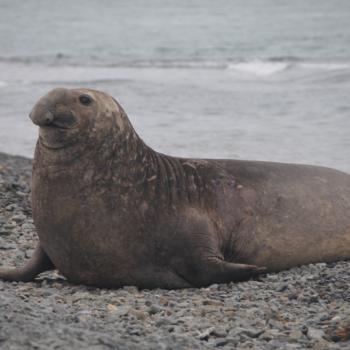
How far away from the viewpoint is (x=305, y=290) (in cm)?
584

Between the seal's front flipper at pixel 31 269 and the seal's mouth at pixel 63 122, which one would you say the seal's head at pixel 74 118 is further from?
the seal's front flipper at pixel 31 269

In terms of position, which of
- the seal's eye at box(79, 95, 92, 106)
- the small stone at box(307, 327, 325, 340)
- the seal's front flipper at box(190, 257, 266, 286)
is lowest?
the small stone at box(307, 327, 325, 340)

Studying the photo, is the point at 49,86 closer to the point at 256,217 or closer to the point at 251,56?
the point at 251,56

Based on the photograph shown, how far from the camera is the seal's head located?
18.3 feet

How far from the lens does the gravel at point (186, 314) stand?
4.31 metres

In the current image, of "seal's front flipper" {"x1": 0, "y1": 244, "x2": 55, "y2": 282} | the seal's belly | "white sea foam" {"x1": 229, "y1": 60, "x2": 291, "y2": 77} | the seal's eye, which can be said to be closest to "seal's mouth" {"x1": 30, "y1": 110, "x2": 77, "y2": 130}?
the seal's eye

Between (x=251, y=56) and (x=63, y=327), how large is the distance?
2836cm

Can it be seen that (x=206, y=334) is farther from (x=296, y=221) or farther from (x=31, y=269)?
(x=296, y=221)

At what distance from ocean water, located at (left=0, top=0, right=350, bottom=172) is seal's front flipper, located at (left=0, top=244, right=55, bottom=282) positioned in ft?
19.3

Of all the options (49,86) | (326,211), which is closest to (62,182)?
(326,211)

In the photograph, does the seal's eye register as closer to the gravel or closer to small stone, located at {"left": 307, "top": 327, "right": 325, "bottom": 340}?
the gravel

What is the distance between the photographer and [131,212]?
585cm

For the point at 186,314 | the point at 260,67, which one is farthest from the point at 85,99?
the point at 260,67

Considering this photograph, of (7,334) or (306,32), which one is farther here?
(306,32)
